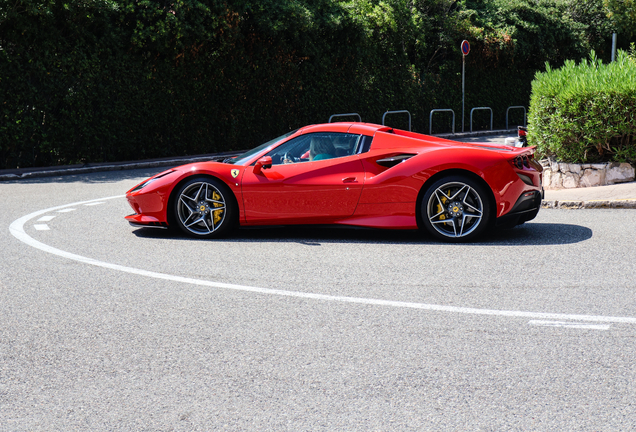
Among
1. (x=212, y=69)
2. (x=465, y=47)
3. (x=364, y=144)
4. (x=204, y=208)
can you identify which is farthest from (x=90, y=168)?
(x=465, y=47)

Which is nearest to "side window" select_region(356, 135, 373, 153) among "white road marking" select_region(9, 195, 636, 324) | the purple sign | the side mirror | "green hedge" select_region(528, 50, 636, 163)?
the side mirror

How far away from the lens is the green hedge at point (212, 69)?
1600cm

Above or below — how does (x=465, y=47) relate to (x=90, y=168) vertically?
above

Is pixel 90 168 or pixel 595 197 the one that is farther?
pixel 90 168

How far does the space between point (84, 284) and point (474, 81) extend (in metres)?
24.2

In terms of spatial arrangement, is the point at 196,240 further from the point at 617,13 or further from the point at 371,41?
the point at 617,13

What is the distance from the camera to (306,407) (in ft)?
11.6

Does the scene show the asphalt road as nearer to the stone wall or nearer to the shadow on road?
the shadow on road

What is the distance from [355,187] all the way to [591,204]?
364 centimetres

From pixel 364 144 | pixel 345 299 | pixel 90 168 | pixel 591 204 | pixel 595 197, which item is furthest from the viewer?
pixel 90 168

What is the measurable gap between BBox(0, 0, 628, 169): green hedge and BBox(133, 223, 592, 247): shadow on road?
29.2 ft

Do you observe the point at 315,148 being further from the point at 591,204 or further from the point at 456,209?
the point at 591,204

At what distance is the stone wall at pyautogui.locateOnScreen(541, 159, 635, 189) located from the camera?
10742mm

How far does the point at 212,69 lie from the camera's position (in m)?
19.2
